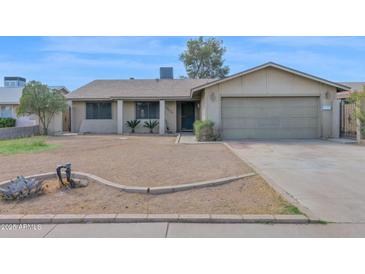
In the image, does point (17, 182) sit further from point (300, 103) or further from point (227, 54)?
point (227, 54)

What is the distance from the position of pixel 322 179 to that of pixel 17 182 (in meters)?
5.95

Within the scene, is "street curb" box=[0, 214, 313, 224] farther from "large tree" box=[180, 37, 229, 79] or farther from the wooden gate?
"large tree" box=[180, 37, 229, 79]

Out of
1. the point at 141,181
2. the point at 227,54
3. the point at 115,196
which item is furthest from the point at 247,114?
the point at 227,54

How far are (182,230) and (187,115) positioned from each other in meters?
19.4

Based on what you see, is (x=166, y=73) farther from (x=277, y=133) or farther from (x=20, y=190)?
(x=20, y=190)

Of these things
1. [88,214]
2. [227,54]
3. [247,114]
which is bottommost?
[88,214]

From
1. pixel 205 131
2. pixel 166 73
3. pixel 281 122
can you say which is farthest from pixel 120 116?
pixel 281 122

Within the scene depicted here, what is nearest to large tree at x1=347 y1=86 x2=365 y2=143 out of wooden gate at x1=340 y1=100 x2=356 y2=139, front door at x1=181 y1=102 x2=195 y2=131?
wooden gate at x1=340 y1=100 x2=356 y2=139

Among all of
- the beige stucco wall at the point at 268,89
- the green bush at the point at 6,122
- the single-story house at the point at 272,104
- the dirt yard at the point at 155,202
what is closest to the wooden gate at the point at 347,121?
the single-story house at the point at 272,104

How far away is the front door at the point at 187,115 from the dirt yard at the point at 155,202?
57.2 feet

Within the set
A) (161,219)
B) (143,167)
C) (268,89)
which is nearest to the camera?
(161,219)

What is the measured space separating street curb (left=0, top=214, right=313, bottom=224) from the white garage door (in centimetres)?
1236

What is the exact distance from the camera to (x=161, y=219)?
4.26 m

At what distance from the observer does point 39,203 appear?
4977mm
